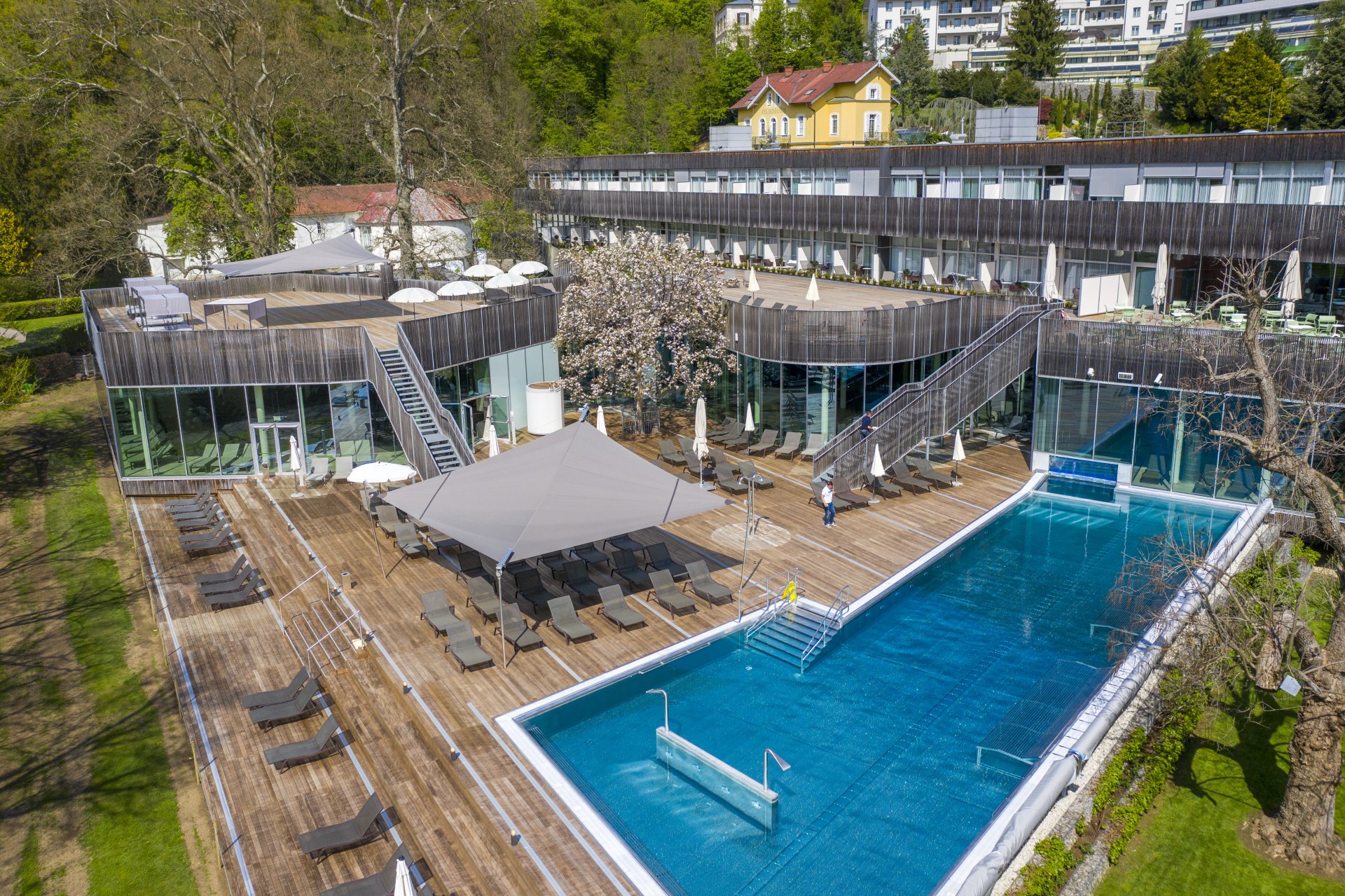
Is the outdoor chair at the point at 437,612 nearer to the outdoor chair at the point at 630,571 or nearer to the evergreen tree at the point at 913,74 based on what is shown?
the outdoor chair at the point at 630,571

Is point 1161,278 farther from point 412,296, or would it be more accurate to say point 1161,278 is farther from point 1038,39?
point 1038,39

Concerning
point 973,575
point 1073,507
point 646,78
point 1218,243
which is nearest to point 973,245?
point 1218,243

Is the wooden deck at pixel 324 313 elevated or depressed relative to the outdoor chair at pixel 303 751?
elevated

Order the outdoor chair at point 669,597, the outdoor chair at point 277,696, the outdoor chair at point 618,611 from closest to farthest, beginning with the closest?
1. the outdoor chair at point 277,696
2. the outdoor chair at point 618,611
3. the outdoor chair at point 669,597

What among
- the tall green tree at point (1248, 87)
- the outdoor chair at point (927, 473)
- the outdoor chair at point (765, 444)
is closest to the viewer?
the outdoor chair at point (927, 473)

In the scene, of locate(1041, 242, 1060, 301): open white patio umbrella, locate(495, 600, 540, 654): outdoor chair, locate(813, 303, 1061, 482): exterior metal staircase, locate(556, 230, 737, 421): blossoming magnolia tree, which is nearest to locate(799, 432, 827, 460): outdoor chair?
locate(813, 303, 1061, 482): exterior metal staircase

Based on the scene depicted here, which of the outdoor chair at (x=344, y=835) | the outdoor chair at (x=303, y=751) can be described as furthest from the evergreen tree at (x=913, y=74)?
the outdoor chair at (x=344, y=835)
